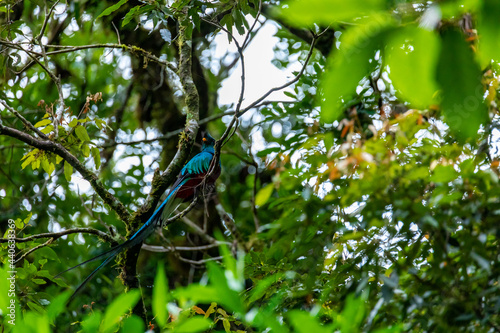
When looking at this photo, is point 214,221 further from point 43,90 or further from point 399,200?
point 399,200

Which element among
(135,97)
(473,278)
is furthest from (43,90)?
(473,278)

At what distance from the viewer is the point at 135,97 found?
5758 millimetres

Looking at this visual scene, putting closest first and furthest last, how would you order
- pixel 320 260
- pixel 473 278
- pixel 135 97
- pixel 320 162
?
pixel 473 278 < pixel 320 260 < pixel 320 162 < pixel 135 97

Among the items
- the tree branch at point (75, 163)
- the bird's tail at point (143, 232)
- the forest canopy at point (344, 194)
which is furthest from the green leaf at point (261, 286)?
the tree branch at point (75, 163)

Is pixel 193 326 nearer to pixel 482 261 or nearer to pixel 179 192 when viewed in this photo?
pixel 482 261

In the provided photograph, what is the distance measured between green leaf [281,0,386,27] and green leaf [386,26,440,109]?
0.16ft

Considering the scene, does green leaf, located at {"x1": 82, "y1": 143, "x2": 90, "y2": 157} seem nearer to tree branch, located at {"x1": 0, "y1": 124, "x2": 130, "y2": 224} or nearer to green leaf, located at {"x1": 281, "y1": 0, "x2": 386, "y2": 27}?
tree branch, located at {"x1": 0, "y1": 124, "x2": 130, "y2": 224}

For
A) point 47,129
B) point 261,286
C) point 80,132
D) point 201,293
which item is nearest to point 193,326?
point 201,293

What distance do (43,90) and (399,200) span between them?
482cm

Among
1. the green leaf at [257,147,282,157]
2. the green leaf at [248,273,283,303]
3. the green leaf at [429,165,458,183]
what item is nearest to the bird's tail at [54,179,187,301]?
the green leaf at [257,147,282,157]

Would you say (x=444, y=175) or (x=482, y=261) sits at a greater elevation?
(x=444, y=175)

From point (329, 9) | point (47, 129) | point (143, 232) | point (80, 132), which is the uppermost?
point (47, 129)

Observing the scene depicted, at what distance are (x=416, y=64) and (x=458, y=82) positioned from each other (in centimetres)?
6

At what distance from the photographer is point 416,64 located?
586mm
